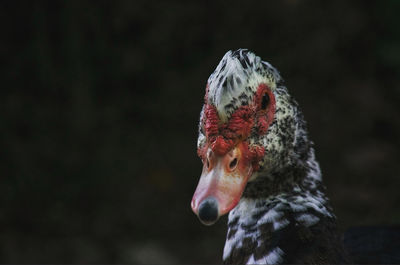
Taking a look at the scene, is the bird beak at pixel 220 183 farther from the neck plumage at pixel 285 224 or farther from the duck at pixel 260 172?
the neck plumage at pixel 285 224

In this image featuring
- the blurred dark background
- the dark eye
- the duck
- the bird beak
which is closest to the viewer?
the bird beak

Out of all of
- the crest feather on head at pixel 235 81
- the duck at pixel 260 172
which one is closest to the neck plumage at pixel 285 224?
the duck at pixel 260 172

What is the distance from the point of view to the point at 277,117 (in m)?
1.99

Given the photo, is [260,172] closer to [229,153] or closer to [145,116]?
[229,153]

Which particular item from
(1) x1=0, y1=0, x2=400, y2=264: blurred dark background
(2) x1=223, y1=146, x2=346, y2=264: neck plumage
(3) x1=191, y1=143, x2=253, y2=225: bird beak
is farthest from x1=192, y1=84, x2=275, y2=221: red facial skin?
(1) x1=0, y1=0, x2=400, y2=264: blurred dark background

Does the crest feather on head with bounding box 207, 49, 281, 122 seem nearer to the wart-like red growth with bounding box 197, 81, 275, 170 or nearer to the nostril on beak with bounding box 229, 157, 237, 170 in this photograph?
the wart-like red growth with bounding box 197, 81, 275, 170

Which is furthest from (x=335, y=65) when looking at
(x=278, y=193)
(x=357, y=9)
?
(x=278, y=193)

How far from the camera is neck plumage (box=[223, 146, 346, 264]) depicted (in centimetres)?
200

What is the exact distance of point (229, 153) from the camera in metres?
1.83

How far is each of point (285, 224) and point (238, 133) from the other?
1.42 ft

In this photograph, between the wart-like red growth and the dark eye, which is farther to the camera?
the dark eye

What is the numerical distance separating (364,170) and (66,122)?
8.18 ft

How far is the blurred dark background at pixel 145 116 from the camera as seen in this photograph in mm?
Result: 4227

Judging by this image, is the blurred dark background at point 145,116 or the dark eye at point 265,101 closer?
the dark eye at point 265,101
